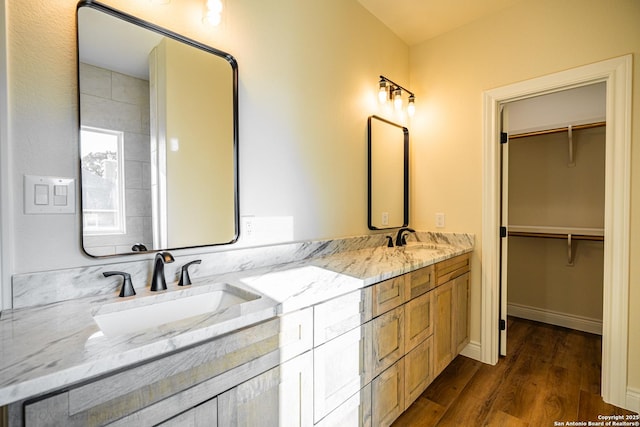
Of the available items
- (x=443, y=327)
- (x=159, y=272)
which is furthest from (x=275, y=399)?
(x=443, y=327)

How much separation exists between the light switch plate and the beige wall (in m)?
2.44

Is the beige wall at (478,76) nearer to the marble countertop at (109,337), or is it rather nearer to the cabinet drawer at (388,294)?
the cabinet drawer at (388,294)

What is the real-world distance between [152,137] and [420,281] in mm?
1543

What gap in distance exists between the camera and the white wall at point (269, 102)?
1021 millimetres

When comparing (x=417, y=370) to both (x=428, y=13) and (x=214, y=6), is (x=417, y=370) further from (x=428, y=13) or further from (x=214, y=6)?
(x=428, y=13)

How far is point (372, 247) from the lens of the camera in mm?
2383

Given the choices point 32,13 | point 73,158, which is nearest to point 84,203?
point 73,158

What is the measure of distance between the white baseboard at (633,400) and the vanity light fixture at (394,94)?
2350mm

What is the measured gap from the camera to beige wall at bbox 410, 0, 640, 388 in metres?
1.85

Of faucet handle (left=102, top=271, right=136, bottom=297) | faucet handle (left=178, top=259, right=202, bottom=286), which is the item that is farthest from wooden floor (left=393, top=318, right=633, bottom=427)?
faucet handle (left=102, top=271, right=136, bottom=297)

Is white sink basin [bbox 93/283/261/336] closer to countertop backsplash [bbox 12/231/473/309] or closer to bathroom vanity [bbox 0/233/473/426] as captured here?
bathroom vanity [bbox 0/233/473/426]

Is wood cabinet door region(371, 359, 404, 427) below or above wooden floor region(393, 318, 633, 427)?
above

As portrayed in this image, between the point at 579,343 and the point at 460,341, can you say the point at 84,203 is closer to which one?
the point at 460,341

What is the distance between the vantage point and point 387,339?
5.02ft
